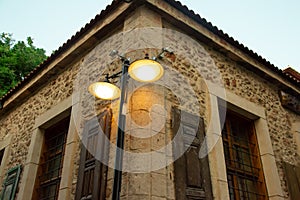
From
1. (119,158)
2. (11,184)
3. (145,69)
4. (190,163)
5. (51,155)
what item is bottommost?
(119,158)

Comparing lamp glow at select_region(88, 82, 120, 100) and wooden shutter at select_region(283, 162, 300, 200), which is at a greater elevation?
lamp glow at select_region(88, 82, 120, 100)

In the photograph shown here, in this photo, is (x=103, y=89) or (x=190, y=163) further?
(x=190, y=163)

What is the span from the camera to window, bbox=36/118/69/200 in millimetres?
4570

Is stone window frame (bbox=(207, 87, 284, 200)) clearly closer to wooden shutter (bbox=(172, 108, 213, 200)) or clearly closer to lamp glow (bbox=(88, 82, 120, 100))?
wooden shutter (bbox=(172, 108, 213, 200))

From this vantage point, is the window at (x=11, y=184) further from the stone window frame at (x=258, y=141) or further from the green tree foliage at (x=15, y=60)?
the green tree foliage at (x=15, y=60)

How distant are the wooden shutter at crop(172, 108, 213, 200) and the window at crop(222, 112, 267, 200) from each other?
2.97 feet

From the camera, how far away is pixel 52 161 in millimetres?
4934

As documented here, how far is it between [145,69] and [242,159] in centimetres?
265

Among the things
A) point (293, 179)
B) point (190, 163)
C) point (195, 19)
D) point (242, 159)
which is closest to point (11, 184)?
point (190, 163)

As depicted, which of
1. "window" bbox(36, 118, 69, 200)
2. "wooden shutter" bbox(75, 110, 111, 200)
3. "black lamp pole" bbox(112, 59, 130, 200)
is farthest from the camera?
"window" bbox(36, 118, 69, 200)

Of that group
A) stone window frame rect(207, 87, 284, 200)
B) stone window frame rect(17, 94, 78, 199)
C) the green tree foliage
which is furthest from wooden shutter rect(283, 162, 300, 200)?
the green tree foliage

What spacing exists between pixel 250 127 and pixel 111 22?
10.2 ft

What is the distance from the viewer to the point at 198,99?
161 inches

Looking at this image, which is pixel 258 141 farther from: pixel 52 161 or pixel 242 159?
pixel 52 161
